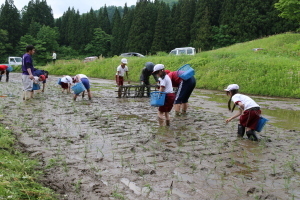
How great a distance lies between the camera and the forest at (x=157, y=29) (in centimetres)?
4291

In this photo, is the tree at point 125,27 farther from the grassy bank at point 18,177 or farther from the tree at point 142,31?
the grassy bank at point 18,177

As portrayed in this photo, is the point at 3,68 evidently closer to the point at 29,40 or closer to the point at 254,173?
the point at 254,173

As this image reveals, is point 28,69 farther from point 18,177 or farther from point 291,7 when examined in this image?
point 291,7

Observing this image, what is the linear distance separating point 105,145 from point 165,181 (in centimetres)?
196

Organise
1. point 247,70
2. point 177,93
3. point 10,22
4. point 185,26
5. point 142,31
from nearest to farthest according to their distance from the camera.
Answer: point 177,93 < point 247,70 < point 185,26 < point 142,31 < point 10,22

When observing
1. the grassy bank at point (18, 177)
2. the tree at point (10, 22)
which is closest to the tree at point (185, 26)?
the tree at point (10, 22)

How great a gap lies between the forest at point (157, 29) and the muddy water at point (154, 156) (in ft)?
102

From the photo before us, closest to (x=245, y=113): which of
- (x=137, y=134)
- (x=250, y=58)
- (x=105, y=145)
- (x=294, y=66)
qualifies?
(x=137, y=134)

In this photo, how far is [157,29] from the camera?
168 feet

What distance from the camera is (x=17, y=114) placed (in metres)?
8.45

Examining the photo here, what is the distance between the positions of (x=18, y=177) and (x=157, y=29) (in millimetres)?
49093

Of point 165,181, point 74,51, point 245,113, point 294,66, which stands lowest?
point 165,181

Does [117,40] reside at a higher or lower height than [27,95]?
higher

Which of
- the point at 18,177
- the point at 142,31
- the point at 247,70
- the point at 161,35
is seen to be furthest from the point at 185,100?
the point at 142,31
